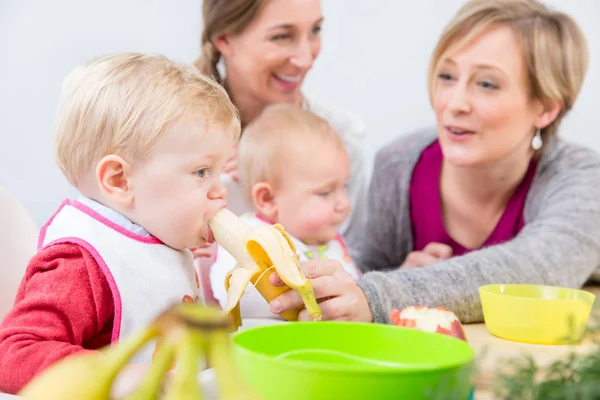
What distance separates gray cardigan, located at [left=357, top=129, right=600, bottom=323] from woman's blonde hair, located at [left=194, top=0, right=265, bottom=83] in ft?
1.67

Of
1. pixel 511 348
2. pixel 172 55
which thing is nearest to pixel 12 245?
pixel 511 348

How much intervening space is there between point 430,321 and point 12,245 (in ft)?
2.16

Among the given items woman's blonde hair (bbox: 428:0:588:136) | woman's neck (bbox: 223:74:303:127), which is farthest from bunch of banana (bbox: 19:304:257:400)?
woman's neck (bbox: 223:74:303:127)

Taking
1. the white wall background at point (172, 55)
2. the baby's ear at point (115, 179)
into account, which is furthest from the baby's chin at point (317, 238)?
the white wall background at point (172, 55)

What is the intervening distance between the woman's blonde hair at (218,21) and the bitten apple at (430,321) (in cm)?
117

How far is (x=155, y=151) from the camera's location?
972 mm

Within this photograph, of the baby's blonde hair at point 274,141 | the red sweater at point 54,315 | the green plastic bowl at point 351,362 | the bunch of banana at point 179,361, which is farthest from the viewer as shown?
the baby's blonde hair at point 274,141

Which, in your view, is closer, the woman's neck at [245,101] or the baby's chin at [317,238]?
the baby's chin at [317,238]

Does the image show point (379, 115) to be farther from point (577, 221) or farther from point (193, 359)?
point (193, 359)

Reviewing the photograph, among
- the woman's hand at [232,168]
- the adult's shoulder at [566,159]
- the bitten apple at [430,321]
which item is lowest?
the woman's hand at [232,168]

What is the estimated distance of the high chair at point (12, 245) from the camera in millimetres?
1146

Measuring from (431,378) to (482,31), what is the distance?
1307 mm

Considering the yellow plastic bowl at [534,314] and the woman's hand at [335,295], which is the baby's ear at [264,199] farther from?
the yellow plastic bowl at [534,314]

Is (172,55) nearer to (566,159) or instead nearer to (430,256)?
(430,256)
